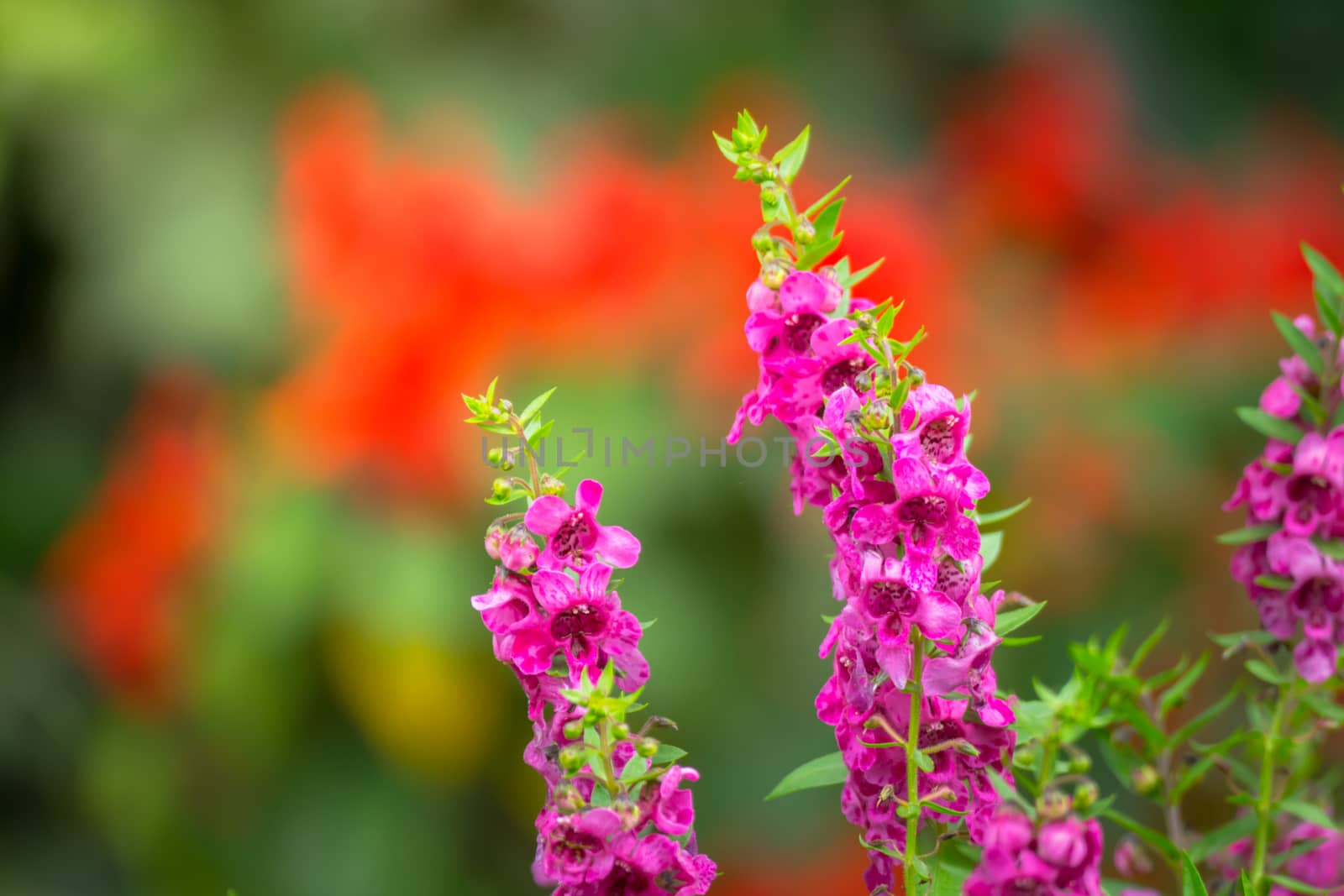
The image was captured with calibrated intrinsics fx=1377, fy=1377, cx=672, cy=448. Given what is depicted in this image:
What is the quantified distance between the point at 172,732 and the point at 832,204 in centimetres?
122

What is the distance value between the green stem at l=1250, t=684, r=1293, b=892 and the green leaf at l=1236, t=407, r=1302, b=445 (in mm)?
77

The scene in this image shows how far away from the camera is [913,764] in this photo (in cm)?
33

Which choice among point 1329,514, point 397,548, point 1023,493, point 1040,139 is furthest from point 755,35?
point 1329,514

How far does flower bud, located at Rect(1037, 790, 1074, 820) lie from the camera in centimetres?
29

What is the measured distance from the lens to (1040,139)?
1.55 m

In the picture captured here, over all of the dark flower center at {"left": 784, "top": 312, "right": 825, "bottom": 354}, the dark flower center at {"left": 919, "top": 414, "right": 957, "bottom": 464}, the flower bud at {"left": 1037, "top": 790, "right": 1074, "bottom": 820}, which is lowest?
the flower bud at {"left": 1037, "top": 790, "right": 1074, "bottom": 820}

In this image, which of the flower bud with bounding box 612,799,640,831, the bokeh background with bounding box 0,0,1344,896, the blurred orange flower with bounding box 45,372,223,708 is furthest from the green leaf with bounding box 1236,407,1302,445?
the blurred orange flower with bounding box 45,372,223,708

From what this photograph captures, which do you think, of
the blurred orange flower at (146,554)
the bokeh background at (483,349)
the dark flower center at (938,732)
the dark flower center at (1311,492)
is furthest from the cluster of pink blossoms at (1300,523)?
the blurred orange flower at (146,554)

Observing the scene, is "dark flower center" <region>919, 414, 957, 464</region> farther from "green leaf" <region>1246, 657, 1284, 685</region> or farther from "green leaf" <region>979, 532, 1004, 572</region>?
"green leaf" <region>1246, 657, 1284, 685</region>

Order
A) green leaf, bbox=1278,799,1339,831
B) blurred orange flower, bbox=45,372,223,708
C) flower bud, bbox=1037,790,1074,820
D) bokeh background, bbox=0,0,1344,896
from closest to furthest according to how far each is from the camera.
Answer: flower bud, bbox=1037,790,1074,820, green leaf, bbox=1278,799,1339,831, bokeh background, bbox=0,0,1344,896, blurred orange flower, bbox=45,372,223,708

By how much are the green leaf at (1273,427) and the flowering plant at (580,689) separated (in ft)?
0.62

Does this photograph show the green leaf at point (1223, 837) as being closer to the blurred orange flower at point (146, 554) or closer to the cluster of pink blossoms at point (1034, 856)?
the cluster of pink blossoms at point (1034, 856)

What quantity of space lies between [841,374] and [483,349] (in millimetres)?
763

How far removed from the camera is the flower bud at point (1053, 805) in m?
0.29
